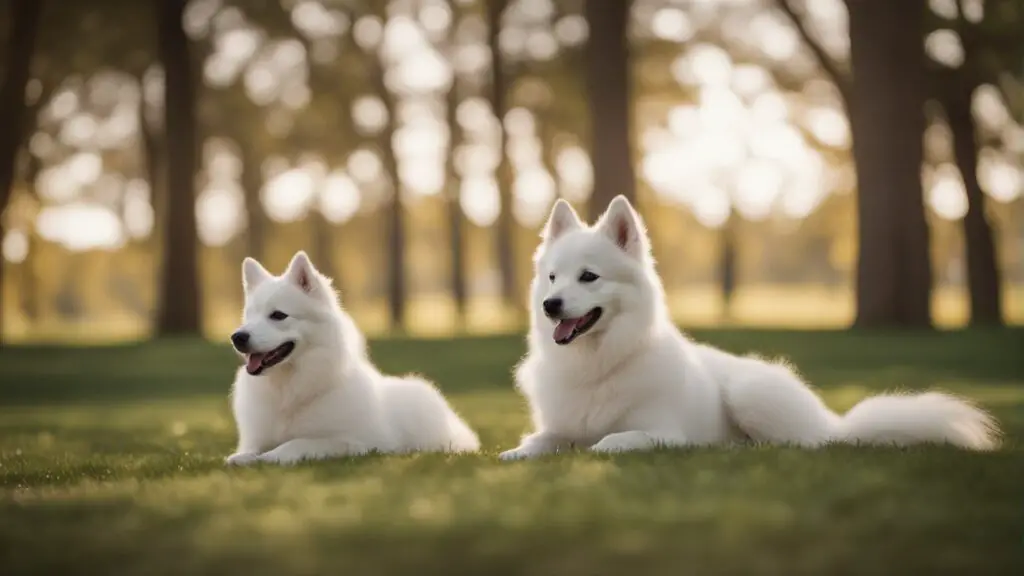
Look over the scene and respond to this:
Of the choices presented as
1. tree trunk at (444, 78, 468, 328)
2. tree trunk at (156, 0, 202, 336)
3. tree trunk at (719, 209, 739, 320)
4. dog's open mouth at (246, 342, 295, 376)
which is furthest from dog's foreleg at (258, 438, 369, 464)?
tree trunk at (719, 209, 739, 320)

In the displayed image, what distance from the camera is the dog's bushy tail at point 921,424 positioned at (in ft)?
18.8

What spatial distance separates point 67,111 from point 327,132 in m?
7.49

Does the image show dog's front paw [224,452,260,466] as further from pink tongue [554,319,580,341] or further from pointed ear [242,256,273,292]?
pink tongue [554,319,580,341]

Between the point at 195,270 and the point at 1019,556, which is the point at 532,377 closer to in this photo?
the point at 1019,556

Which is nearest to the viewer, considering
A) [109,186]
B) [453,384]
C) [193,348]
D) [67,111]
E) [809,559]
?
[809,559]

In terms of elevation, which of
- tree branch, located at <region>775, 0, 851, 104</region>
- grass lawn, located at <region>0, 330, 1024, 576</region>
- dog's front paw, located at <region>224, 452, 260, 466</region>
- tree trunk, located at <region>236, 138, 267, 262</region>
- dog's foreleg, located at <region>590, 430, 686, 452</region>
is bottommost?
dog's front paw, located at <region>224, 452, 260, 466</region>

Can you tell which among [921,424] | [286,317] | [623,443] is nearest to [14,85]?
[286,317]

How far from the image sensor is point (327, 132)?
1208 inches

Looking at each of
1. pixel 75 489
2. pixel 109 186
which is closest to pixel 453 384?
pixel 75 489

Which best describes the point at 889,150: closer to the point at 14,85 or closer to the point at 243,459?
the point at 243,459

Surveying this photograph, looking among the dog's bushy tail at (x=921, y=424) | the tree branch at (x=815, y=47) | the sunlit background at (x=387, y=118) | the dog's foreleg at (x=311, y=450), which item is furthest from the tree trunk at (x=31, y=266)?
the dog's bushy tail at (x=921, y=424)

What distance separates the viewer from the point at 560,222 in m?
6.07

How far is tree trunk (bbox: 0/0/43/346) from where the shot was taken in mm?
19859

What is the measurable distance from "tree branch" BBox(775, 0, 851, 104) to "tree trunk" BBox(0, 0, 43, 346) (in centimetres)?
1568
